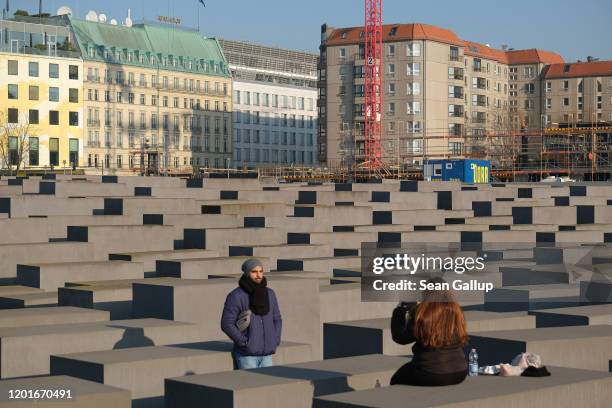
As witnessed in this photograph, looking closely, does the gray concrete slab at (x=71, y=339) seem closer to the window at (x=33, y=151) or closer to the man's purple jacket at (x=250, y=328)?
the man's purple jacket at (x=250, y=328)

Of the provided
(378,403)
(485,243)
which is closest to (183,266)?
(485,243)

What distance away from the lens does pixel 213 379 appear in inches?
400

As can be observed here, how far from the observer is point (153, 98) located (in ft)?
379

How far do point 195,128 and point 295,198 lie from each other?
81834mm

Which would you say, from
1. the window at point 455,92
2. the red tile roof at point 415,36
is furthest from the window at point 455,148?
the red tile roof at point 415,36

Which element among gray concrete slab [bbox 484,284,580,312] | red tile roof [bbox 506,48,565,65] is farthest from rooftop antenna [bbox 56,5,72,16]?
gray concrete slab [bbox 484,284,580,312]

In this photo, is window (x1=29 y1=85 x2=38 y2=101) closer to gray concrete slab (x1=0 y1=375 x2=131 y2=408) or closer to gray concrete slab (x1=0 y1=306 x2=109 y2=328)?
gray concrete slab (x1=0 y1=306 x2=109 y2=328)

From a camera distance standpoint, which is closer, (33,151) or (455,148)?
(33,151)

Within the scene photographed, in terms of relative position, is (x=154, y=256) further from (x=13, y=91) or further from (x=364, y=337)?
(x=13, y=91)

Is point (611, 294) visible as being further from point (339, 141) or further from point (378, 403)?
point (339, 141)

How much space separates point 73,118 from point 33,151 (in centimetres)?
575

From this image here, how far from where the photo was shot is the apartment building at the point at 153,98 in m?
108

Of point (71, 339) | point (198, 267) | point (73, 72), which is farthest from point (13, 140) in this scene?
point (71, 339)

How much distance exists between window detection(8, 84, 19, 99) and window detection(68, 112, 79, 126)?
5519mm
